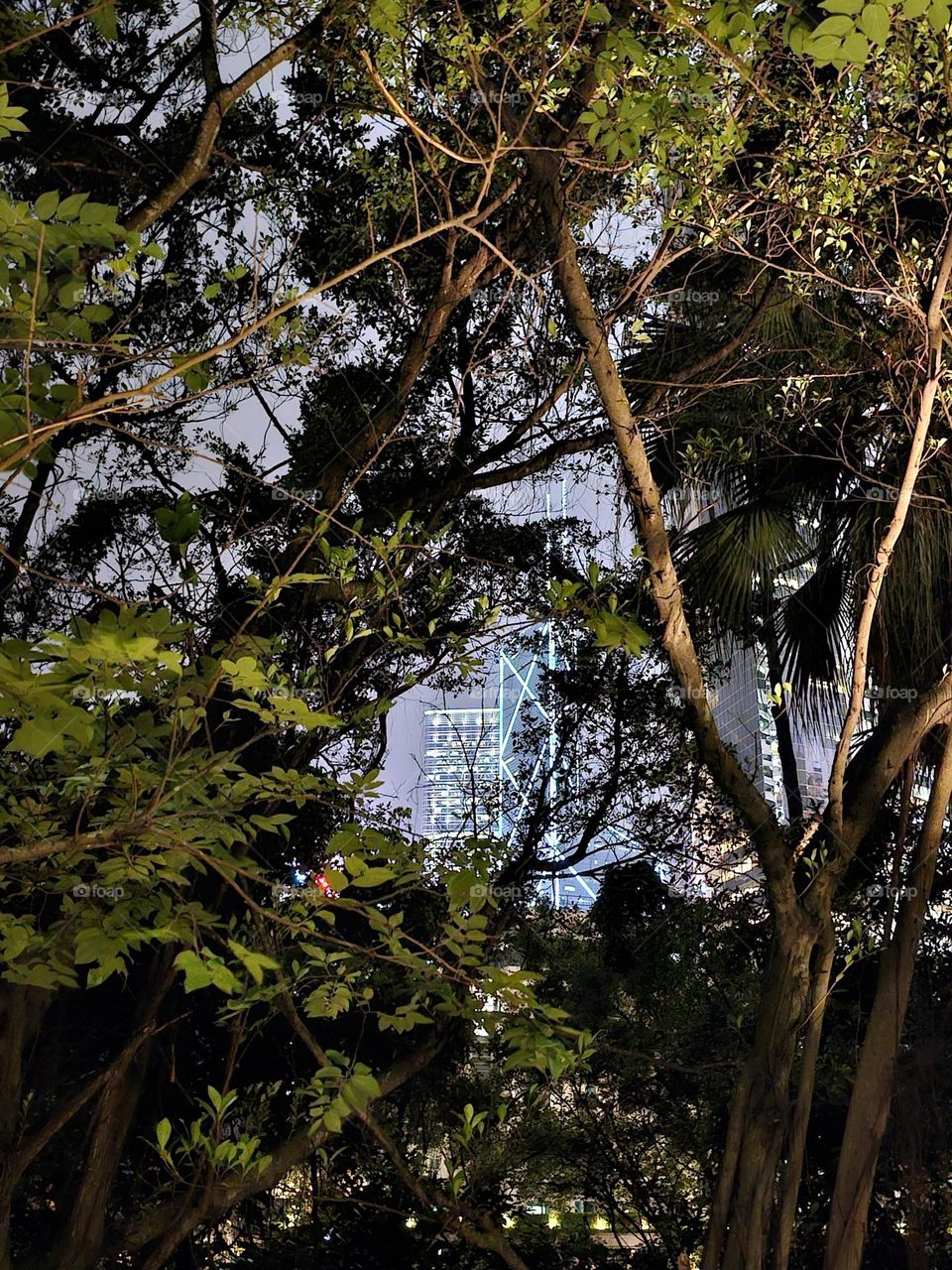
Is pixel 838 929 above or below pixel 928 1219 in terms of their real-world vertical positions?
above

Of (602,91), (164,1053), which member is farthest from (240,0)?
(164,1053)

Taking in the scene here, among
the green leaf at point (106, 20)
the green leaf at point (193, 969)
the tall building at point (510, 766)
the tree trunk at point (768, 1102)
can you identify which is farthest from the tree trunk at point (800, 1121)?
the green leaf at point (106, 20)

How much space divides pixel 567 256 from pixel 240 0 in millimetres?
1941

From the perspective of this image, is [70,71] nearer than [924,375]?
No

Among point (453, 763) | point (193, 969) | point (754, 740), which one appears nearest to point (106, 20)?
point (193, 969)

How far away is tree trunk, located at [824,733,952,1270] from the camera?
309cm

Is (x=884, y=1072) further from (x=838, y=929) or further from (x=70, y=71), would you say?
(x=70, y=71)

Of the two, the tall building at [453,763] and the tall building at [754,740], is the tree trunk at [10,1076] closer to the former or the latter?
the tall building at [453,763]

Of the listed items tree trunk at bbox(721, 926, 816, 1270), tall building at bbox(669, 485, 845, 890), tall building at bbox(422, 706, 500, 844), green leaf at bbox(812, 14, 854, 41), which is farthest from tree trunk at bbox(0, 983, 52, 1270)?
green leaf at bbox(812, 14, 854, 41)

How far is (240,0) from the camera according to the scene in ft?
12.6

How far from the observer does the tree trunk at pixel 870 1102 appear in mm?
3088

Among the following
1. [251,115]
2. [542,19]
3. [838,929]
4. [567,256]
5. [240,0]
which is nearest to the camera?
[542,19]

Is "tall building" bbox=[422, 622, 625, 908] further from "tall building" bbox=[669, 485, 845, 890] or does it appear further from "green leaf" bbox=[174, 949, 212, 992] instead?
"green leaf" bbox=[174, 949, 212, 992]

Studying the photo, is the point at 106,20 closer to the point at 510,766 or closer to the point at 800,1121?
the point at 800,1121
